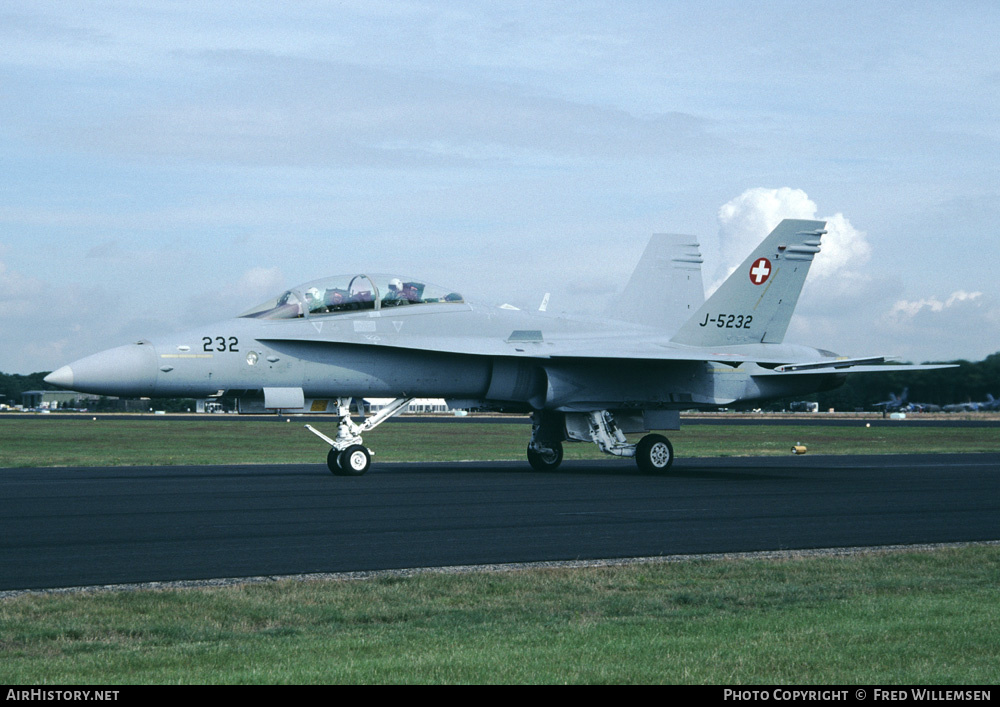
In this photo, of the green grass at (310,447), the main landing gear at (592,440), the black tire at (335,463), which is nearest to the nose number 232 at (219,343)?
the black tire at (335,463)

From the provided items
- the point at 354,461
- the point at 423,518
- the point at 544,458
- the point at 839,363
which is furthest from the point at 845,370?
the point at 423,518

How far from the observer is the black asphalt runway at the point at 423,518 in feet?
34.2

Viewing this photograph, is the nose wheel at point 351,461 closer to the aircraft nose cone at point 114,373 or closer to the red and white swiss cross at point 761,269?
the aircraft nose cone at point 114,373

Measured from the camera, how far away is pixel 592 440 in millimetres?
23891

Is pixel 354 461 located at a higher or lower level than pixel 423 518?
higher

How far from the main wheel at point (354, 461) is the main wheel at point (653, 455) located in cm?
591

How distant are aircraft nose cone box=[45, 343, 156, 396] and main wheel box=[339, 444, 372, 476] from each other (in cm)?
375

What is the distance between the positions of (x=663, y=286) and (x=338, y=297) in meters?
9.29

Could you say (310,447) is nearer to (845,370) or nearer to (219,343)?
(219,343)

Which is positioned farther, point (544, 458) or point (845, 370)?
point (544, 458)

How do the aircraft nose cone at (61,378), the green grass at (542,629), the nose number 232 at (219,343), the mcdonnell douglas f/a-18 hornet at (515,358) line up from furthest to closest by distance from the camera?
1. the mcdonnell douglas f/a-18 hornet at (515,358)
2. the nose number 232 at (219,343)
3. the aircraft nose cone at (61,378)
4. the green grass at (542,629)

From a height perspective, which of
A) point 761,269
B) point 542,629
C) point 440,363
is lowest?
point 542,629
